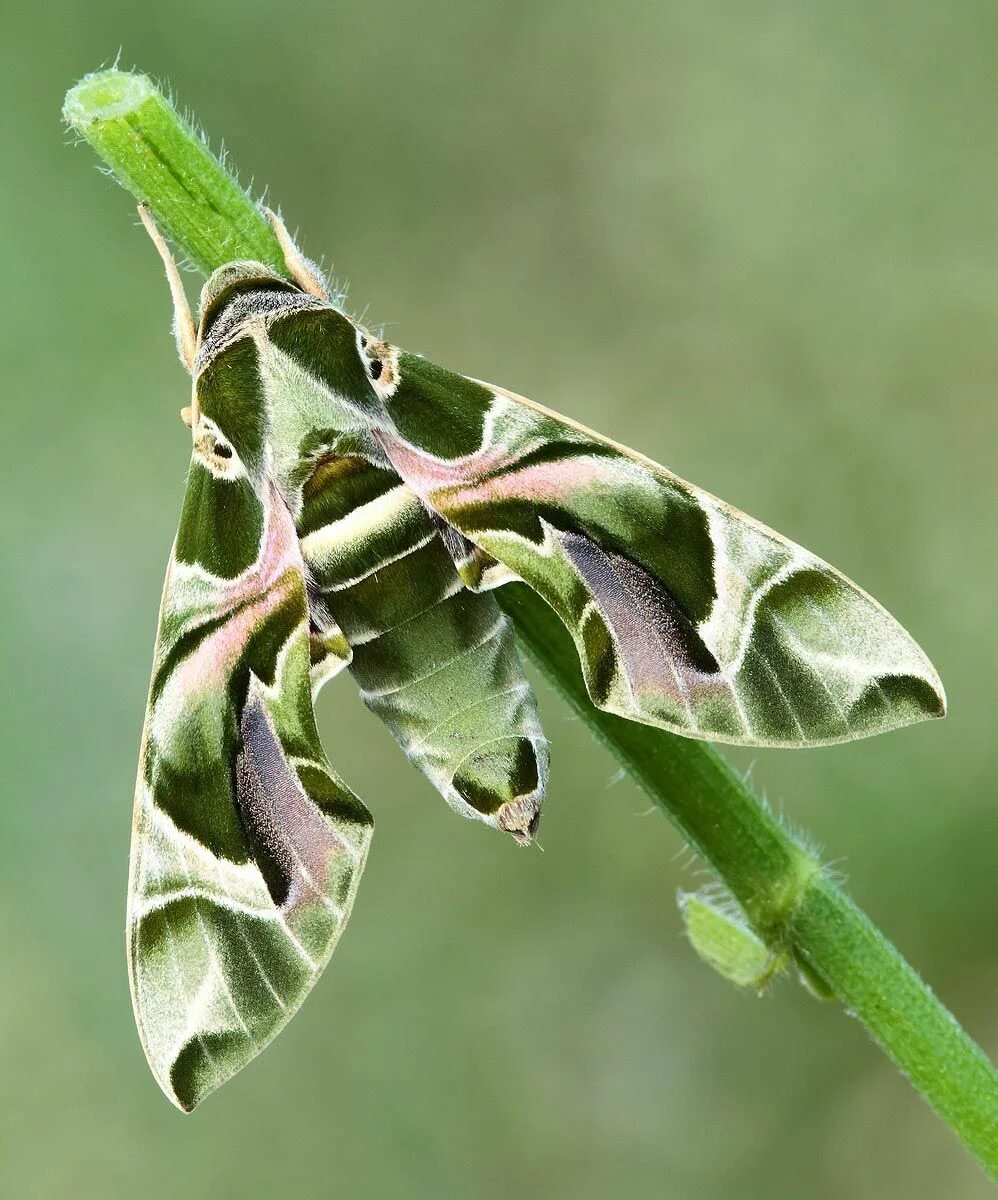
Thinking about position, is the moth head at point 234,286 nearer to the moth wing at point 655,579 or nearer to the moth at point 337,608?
the moth at point 337,608

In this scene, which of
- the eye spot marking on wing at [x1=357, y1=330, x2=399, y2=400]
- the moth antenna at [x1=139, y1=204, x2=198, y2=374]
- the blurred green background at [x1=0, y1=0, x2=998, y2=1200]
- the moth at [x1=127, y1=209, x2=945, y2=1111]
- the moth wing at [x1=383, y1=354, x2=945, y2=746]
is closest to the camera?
the moth wing at [x1=383, y1=354, x2=945, y2=746]

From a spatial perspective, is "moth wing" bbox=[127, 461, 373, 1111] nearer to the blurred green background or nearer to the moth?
the moth

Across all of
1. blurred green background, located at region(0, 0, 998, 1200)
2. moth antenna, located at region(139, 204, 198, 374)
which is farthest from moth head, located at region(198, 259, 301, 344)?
blurred green background, located at region(0, 0, 998, 1200)

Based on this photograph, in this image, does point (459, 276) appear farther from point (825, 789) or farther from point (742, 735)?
point (742, 735)

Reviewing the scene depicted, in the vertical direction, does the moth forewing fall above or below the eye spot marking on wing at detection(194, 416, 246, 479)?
below

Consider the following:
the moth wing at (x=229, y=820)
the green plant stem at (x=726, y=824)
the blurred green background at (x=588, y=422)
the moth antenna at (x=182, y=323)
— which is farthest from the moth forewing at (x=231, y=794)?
the blurred green background at (x=588, y=422)

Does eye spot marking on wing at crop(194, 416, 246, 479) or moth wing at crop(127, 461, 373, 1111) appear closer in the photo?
moth wing at crop(127, 461, 373, 1111)
